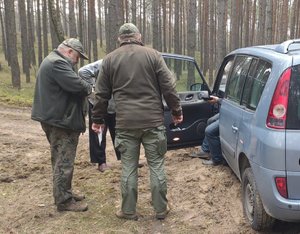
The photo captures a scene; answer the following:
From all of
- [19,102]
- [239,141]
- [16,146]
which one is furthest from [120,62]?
[19,102]

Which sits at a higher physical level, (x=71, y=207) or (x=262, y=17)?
(x=262, y=17)

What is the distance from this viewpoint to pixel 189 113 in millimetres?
5980

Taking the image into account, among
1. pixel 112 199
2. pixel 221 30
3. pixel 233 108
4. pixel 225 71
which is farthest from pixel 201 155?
pixel 221 30

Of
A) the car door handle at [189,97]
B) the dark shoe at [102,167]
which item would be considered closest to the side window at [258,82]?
the car door handle at [189,97]

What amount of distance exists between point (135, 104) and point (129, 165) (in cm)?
66

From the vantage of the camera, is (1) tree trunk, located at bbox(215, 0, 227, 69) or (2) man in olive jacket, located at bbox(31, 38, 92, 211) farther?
(1) tree trunk, located at bbox(215, 0, 227, 69)

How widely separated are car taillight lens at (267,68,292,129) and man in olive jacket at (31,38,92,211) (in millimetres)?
2097

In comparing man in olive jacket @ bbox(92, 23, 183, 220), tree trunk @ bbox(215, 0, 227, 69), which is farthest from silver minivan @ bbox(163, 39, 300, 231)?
tree trunk @ bbox(215, 0, 227, 69)

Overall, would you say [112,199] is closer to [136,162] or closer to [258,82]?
[136,162]

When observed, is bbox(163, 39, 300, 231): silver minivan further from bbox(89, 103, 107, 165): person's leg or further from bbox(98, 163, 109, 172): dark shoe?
bbox(98, 163, 109, 172): dark shoe

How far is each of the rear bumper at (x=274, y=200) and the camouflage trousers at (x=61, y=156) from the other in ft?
7.15

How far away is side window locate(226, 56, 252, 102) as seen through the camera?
177 inches

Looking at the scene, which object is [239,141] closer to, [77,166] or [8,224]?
[8,224]

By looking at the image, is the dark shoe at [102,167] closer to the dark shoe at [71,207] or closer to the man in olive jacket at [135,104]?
the dark shoe at [71,207]
